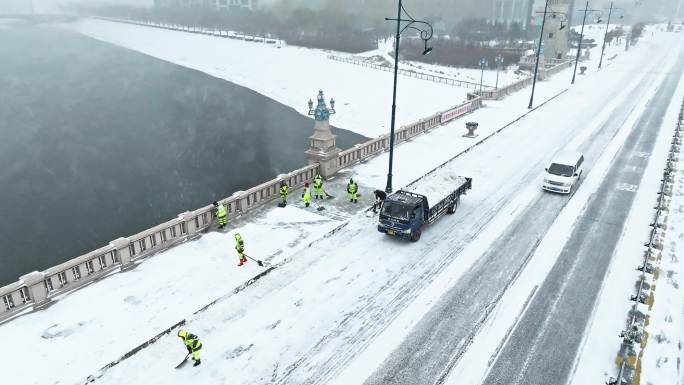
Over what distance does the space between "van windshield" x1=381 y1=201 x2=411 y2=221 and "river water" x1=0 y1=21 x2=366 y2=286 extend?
645 inches

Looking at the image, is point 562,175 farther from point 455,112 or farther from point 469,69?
point 469,69

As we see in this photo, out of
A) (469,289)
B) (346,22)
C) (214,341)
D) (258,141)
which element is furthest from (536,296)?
(346,22)

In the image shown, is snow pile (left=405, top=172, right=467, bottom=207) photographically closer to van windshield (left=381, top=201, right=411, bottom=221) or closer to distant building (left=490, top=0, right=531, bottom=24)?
van windshield (left=381, top=201, right=411, bottom=221)

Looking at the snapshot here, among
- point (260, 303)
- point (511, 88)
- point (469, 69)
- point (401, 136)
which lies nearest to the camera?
point (260, 303)

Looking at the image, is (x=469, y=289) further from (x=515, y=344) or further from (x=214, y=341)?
(x=214, y=341)

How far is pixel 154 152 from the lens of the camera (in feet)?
140

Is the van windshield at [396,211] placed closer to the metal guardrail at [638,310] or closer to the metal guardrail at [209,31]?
the metal guardrail at [638,310]

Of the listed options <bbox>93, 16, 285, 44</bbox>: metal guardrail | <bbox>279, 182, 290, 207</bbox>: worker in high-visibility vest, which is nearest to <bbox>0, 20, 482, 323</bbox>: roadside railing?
<bbox>279, 182, 290, 207</bbox>: worker in high-visibility vest

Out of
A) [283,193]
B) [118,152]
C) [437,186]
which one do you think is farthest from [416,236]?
[118,152]

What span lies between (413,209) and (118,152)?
107ft

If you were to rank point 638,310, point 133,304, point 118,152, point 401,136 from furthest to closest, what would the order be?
1. point 118,152
2. point 401,136
3. point 133,304
4. point 638,310

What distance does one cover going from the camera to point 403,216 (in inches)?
738

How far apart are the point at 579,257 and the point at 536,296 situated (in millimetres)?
3624

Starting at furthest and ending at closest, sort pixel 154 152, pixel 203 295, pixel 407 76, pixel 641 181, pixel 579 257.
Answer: pixel 407 76 → pixel 154 152 → pixel 641 181 → pixel 579 257 → pixel 203 295
